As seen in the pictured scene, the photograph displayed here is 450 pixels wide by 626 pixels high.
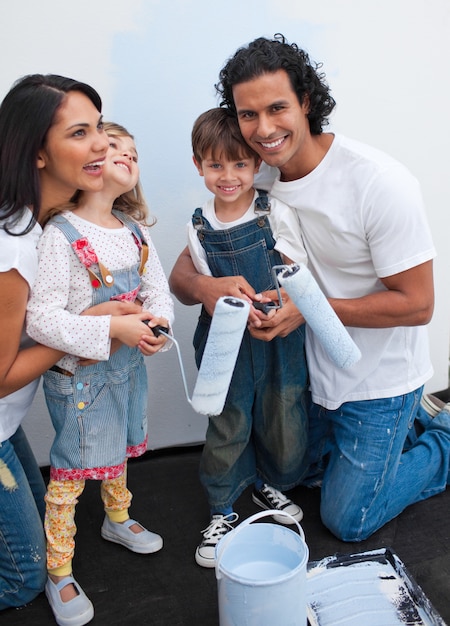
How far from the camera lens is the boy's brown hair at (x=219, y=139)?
66.7 inches

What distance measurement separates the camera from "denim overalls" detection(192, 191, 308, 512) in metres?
1.75

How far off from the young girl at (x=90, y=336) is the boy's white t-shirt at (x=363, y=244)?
47 cm

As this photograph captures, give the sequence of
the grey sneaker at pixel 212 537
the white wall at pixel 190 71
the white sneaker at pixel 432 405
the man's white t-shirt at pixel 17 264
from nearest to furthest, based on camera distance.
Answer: the man's white t-shirt at pixel 17 264
the grey sneaker at pixel 212 537
the white wall at pixel 190 71
the white sneaker at pixel 432 405

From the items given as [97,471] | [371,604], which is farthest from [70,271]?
[371,604]

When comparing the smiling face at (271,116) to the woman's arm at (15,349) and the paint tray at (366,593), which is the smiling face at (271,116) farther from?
the paint tray at (366,593)

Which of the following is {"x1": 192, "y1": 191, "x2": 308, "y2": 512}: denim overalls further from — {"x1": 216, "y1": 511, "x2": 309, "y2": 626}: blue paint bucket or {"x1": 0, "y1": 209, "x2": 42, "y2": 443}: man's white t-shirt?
{"x1": 0, "y1": 209, "x2": 42, "y2": 443}: man's white t-shirt

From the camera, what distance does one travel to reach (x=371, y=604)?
5.34 ft

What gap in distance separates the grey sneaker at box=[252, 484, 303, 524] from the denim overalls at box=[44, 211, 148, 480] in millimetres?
574

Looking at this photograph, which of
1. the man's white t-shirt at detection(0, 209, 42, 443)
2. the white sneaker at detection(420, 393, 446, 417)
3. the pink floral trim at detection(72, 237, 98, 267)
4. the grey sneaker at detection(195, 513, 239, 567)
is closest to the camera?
the man's white t-shirt at detection(0, 209, 42, 443)

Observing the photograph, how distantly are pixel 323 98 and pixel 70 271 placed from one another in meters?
0.87

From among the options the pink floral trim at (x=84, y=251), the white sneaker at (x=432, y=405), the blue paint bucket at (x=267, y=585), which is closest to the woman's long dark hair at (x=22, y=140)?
the pink floral trim at (x=84, y=251)

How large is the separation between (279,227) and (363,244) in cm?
24

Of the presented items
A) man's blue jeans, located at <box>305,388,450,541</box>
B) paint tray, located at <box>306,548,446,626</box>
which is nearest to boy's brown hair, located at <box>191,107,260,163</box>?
man's blue jeans, located at <box>305,388,450,541</box>

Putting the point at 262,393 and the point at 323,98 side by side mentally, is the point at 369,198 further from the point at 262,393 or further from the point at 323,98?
the point at 262,393
